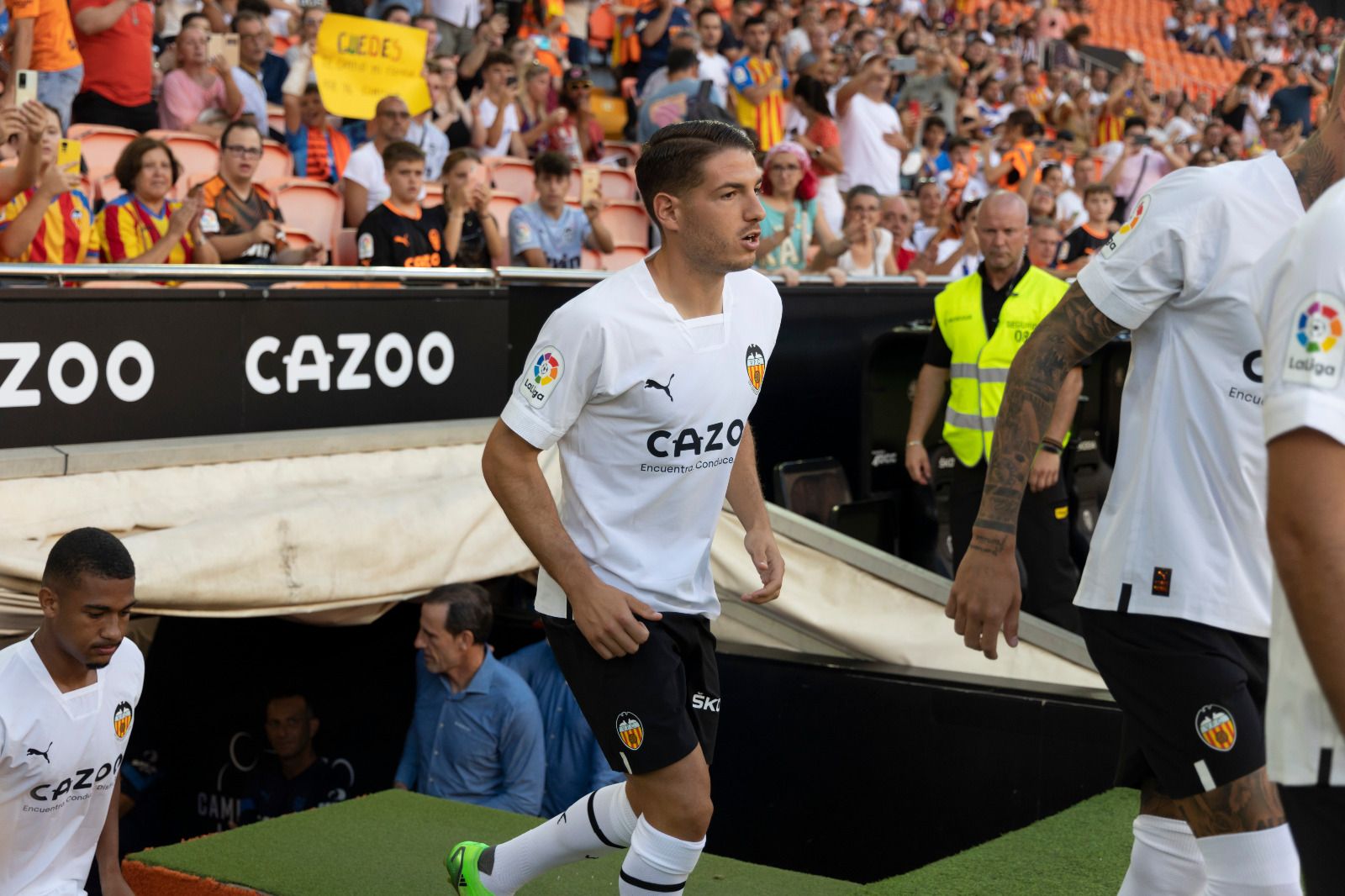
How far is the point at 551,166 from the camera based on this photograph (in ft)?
28.8

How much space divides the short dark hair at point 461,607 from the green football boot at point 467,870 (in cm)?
235

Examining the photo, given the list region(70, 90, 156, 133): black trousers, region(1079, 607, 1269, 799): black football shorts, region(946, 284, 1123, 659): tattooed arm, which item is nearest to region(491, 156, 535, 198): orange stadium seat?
region(70, 90, 156, 133): black trousers

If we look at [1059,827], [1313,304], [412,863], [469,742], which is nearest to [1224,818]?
[1313,304]

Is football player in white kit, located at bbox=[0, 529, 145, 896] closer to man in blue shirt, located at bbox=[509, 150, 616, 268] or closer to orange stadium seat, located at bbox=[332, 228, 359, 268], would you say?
orange stadium seat, located at bbox=[332, 228, 359, 268]

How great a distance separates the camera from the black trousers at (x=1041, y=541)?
7.07 m

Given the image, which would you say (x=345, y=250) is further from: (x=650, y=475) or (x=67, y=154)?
(x=650, y=475)

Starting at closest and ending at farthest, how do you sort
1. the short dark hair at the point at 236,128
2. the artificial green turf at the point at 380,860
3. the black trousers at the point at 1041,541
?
1. the artificial green turf at the point at 380,860
2. the black trousers at the point at 1041,541
3. the short dark hair at the point at 236,128

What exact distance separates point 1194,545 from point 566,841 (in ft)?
5.49

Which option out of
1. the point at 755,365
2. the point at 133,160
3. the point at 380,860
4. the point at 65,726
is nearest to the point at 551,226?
the point at 133,160

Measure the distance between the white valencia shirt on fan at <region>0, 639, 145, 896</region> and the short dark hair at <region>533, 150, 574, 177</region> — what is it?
5.10 metres

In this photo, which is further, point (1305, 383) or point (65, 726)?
point (65, 726)

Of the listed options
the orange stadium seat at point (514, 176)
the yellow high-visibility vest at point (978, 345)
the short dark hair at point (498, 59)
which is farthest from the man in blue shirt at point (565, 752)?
the short dark hair at point (498, 59)

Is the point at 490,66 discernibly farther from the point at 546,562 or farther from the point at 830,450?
the point at 546,562

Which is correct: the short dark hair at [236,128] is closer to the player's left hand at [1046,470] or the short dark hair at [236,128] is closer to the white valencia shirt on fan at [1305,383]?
the player's left hand at [1046,470]
